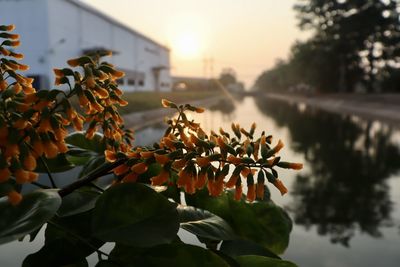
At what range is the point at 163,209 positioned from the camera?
1.97 feet

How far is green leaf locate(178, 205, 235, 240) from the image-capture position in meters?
0.64

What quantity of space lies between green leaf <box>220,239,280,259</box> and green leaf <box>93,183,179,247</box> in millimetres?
167

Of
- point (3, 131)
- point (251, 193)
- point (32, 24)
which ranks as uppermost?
point (32, 24)

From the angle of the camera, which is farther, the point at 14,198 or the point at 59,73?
the point at 59,73

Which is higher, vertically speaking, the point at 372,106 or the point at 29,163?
the point at 29,163

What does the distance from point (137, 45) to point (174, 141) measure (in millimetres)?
42217

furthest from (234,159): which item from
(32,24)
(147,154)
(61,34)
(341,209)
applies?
(61,34)

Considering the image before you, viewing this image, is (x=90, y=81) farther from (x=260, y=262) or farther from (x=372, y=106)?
(x=372, y=106)

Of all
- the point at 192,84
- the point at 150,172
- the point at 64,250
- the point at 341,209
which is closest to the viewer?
the point at 64,250

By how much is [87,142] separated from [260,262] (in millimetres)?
627

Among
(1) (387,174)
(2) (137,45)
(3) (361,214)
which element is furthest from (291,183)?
(2) (137,45)

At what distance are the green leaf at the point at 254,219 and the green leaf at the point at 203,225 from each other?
137 mm

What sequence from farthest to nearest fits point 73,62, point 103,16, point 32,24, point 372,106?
point 103,16 → point 372,106 → point 32,24 → point 73,62

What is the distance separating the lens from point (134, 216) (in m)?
0.59
